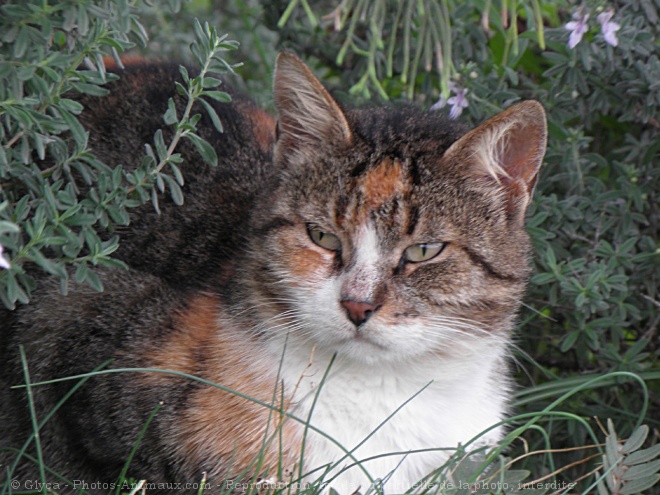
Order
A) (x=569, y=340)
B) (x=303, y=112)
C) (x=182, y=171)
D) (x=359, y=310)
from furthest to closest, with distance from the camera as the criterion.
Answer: (x=569, y=340) → (x=182, y=171) → (x=303, y=112) → (x=359, y=310)

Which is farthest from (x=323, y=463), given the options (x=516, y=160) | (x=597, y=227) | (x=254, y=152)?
(x=597, y=227)

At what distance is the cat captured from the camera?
2305 millimetres

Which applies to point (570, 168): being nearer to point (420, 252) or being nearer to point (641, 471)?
point (420, 252)

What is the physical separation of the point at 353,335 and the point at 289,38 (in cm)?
194

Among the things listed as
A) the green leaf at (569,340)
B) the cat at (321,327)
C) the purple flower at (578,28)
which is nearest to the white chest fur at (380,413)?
the cat at (321,327)

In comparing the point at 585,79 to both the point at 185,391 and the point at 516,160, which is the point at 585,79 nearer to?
the point at 516,160

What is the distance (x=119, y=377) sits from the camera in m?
2.52

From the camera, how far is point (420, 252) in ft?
7.68

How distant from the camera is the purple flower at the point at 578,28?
3037mm

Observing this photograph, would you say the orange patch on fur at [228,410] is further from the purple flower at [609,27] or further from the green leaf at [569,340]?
the purple flower at [609,27]

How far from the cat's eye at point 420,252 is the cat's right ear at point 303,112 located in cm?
36

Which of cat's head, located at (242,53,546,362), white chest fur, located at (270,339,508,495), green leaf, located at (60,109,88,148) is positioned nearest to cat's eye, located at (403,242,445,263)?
cat's head, located at (242,53,546,362)

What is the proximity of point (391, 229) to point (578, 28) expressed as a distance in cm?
120

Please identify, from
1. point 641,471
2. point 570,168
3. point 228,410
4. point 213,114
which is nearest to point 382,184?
point 213,114
